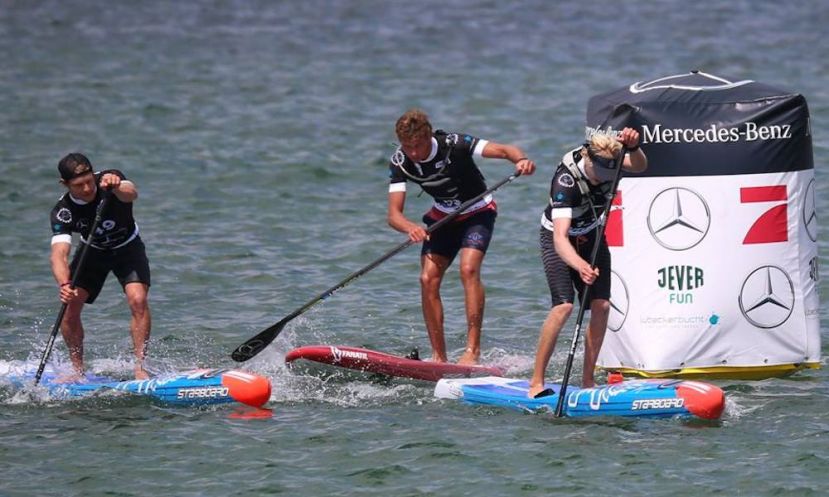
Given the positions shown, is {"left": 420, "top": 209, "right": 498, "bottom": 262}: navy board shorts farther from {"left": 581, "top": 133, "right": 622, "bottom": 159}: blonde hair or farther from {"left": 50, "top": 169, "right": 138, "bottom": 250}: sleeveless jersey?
{"left": 50, "top": 169, "right": 138, "bottom": 250}: sleeveless jersey

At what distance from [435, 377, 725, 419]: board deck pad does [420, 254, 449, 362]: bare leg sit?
1184 mm

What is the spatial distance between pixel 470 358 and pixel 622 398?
6.77 ft

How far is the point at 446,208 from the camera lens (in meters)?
12.4

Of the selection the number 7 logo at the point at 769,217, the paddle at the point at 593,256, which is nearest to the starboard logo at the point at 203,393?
the paddle at the point at 593,256

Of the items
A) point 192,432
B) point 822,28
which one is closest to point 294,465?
point 192,432

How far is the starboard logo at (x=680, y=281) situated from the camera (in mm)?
11273

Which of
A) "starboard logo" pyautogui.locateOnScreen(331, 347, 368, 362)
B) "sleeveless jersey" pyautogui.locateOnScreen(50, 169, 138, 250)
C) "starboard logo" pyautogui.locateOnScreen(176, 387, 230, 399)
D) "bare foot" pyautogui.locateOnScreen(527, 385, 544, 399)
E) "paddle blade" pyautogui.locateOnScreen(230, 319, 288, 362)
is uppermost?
"sleeveless jersey" pyautogui.locateOnScreen(50, 169, 138, 250)

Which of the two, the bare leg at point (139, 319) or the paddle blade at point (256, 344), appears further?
the paddle blade at point (256, 344)

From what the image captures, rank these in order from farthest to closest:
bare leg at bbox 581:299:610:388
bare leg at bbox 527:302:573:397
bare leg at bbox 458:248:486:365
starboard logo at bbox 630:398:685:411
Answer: bare leg at bbox 458:248:486:365, bare leg at bbox 581:299:610:388, bare leg at bbox 527:302:573:397, starboard logo at bbox 630:398:685:411

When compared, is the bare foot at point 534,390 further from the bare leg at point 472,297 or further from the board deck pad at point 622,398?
the bare leg at point 472,297

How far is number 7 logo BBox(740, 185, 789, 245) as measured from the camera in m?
11.2

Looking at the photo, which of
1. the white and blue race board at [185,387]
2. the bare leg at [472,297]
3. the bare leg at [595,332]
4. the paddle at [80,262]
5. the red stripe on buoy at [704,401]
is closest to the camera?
the red stripe on buoy at [704,401]

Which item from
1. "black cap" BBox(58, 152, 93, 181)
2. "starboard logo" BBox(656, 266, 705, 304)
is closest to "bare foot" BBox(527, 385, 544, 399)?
"starboard logo" BBox(656, 266, 705, 304)

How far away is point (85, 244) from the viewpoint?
11.9 m
